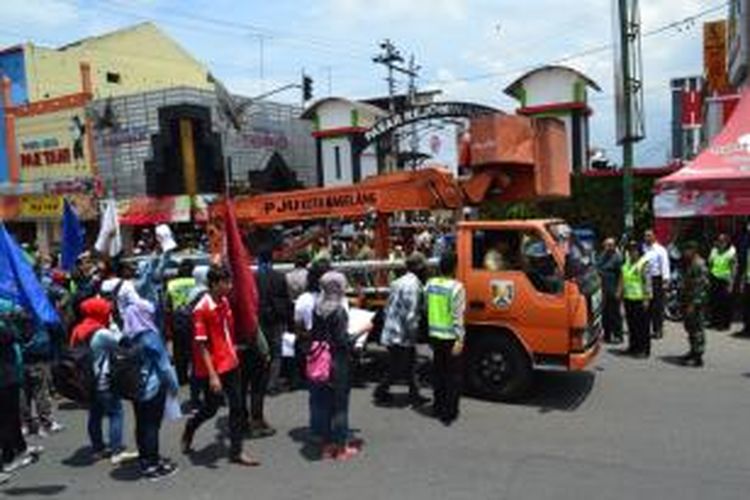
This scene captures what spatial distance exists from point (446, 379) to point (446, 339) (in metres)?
0.40

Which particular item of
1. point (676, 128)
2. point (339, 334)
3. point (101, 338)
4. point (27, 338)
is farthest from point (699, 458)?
point (676, 128)

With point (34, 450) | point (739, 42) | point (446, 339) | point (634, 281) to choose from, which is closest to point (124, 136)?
point (739, 42)

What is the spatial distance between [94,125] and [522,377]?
26.8 meters

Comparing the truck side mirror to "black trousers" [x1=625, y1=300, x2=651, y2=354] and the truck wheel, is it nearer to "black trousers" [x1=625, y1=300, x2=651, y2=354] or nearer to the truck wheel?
the truck wheel

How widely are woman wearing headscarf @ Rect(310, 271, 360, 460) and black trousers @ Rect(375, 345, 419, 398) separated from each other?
175cm

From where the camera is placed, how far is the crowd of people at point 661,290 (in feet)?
41.9

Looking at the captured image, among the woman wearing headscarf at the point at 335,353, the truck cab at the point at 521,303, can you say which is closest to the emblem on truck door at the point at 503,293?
A: the truck cab at the point at 521,303

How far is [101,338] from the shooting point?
8.38 m

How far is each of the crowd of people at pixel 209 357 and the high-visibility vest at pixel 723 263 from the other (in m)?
7.64

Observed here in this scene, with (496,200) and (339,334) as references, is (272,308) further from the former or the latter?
(496,200)

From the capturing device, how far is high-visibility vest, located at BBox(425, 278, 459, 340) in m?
9.75

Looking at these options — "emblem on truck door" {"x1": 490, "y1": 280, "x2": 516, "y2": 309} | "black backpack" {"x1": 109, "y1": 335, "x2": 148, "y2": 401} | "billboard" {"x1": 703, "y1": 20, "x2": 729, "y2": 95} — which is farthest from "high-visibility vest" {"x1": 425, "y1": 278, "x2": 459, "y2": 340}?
"billboard" {"x1": 703, "y1": 20, "x2": 729, "y2": 95}

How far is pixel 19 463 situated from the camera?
28.1 ft

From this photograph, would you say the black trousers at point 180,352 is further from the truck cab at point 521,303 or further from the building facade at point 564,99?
the building facade at point 564,99
